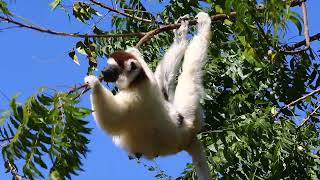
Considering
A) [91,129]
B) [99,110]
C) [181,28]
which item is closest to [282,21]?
[91,129]

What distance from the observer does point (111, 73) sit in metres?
5.04

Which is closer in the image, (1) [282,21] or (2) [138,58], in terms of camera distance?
(1) [282,21]

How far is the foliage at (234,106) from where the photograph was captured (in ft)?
13.2

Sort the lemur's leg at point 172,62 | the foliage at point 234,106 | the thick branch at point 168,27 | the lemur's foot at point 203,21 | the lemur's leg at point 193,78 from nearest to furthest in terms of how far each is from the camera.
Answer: the foliage at point 234,106 → the thick branch at point 168,27 → the lemur's leg at point 193,78 → the lemur's foot at point 203,21 → the lemur's leg at point 172,62

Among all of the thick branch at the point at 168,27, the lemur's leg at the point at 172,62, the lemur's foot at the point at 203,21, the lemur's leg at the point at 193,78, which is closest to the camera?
the thick branch at the point at 168,27

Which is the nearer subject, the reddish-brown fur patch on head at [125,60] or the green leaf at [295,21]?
the green leaf at [295,21]

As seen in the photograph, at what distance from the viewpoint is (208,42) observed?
587 cm

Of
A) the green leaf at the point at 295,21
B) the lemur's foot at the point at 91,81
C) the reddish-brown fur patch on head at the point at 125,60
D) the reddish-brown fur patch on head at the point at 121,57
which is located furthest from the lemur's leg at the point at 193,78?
the green leaf at the point at 295,21

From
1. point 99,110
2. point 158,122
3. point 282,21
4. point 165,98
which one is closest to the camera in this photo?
point 282,21

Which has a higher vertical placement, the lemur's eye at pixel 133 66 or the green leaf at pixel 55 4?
the green leaf at pixel 55 4

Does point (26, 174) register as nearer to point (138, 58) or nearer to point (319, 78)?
point (138, 58)

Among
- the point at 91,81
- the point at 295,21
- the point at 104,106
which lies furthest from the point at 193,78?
the point at 295,21

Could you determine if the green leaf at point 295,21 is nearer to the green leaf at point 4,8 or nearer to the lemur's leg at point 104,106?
the lemur's leg at point 104,106

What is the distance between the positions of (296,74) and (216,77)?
822 mm
